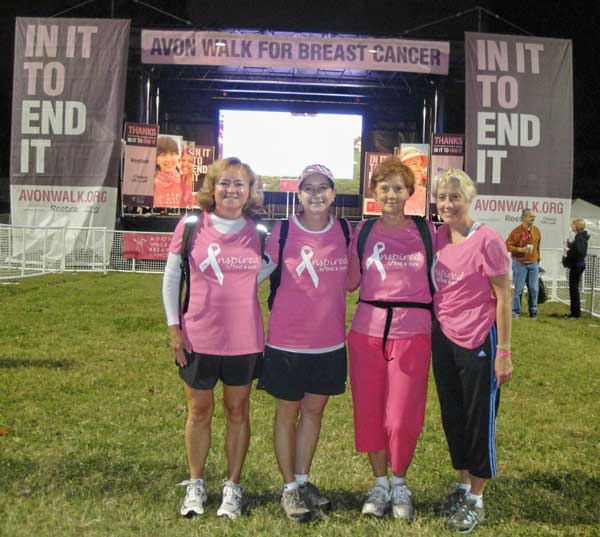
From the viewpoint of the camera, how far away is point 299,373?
10.1 ft

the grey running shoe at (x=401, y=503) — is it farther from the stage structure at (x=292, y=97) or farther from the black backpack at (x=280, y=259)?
Answer: the stage structure at (x=292, y=97)

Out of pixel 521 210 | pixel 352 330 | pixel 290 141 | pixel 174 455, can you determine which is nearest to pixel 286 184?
pixel 290 141

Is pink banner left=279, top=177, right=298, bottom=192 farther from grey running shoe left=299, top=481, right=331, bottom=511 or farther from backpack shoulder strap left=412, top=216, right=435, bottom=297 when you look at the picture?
grey running shoe left=299, top=481, right=331, bottom=511

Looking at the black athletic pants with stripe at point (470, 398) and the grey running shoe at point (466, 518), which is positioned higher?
the black athletic pants with stripe at point (470, 398)

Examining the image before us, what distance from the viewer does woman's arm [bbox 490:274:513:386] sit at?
2996 millimetres

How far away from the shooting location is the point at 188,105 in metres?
25.3

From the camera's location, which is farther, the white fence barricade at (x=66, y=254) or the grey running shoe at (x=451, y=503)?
the white fence barricade at (x=66, y=254)

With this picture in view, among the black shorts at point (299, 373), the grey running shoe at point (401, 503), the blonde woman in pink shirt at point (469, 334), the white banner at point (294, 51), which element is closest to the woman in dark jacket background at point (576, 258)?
the white banner at point (294, 51)

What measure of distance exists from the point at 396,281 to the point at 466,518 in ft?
3.73

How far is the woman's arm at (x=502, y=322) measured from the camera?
3.00 m

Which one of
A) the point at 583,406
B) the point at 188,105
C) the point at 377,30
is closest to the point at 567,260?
the point at 583,406

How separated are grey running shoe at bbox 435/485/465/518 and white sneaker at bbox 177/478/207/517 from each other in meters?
1.13

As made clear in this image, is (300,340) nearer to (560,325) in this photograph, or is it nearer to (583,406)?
(583,406)

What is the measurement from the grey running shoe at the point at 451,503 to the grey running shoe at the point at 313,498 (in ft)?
1.78
